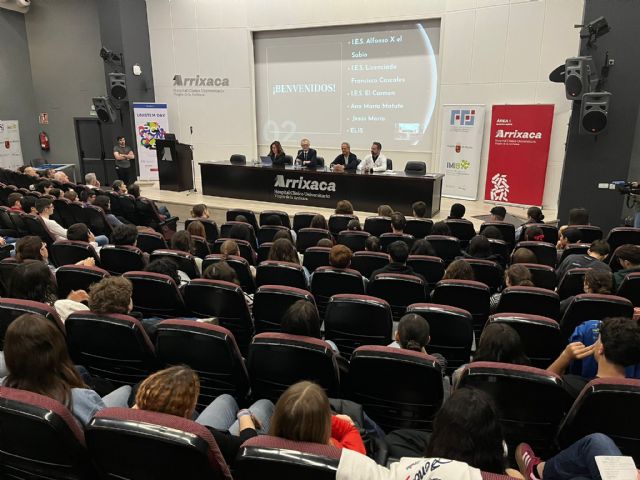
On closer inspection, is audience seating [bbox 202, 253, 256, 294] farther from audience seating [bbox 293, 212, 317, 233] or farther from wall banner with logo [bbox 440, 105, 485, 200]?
wall banner with logo [bbox 440, 105, 485, 200]

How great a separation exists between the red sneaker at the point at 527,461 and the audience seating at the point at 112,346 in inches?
71.3

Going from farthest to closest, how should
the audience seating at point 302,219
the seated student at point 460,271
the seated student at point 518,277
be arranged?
the audience seating at point 302,219, the seated student at point 460,271, the seated student at point 518,277

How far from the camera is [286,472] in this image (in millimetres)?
1331

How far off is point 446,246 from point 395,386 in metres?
2.94

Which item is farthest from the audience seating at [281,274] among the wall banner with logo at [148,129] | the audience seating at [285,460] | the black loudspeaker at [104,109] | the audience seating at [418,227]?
the black loudspeaker at [104,109]

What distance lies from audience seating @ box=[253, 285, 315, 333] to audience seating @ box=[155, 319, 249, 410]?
75 centimetres

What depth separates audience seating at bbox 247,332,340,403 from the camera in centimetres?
221

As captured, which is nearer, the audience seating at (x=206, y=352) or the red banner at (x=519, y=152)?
the audience seating at (x=206, y=352)

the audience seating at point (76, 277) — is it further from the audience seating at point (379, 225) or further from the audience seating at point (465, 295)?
the audience seating at point (379, 225)

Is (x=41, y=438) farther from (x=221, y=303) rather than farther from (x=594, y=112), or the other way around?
(x=594, y=112)

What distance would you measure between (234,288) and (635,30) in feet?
24.3

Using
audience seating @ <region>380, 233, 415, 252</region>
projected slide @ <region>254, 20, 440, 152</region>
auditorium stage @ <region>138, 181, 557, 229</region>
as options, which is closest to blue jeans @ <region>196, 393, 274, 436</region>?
audience seating @ <region>380, 233, 415, 252</region>

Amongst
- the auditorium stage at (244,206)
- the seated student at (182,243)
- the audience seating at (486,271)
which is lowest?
the auditorium stage at (244,206)

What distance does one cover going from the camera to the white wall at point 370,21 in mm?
8789
